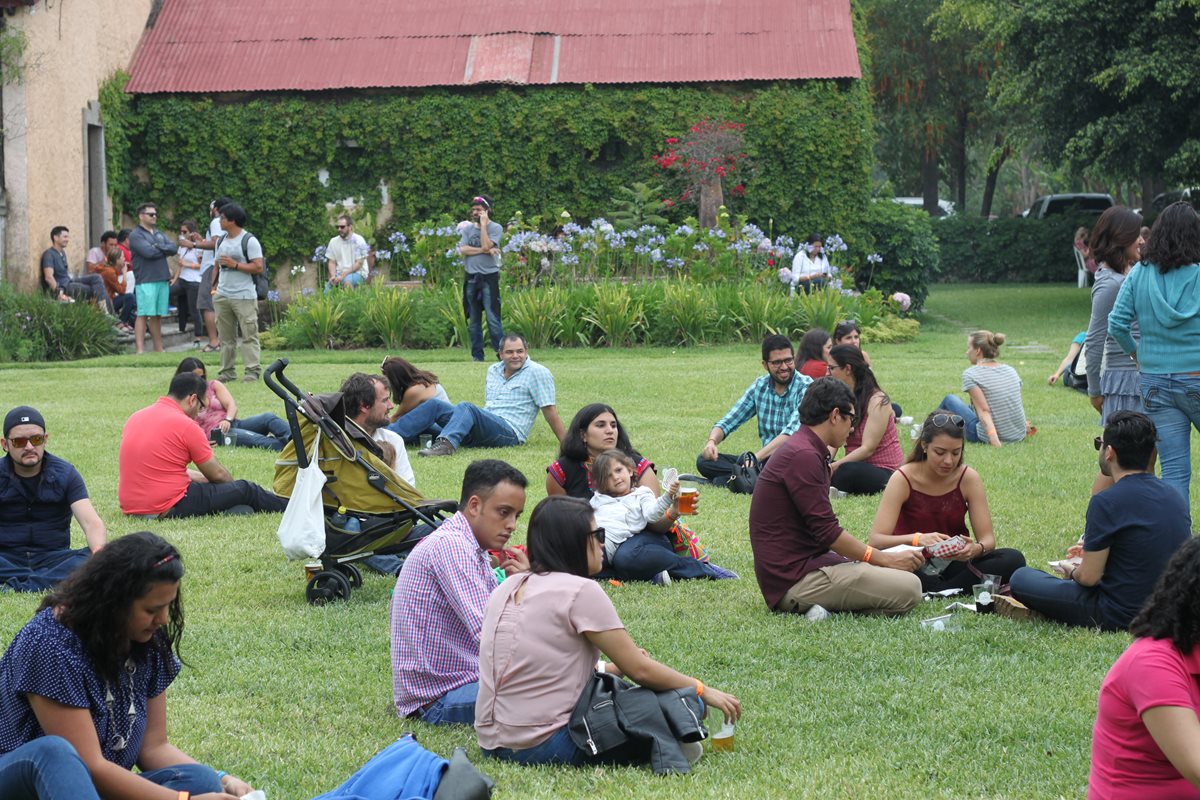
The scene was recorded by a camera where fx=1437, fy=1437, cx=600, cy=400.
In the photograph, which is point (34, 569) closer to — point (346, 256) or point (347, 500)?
point (347, 500)

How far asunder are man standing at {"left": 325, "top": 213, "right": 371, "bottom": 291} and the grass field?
1086cm

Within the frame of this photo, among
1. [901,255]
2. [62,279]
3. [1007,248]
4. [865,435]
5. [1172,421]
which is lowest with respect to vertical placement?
[865,435]

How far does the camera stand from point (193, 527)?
31.7 ft

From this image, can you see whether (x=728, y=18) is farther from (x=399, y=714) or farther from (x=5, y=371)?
(x=399, y=714)

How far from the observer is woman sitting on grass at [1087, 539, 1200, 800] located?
3734 millimetres

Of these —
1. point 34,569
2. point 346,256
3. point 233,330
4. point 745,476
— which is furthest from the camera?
point 346,256

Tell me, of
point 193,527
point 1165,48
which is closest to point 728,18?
point 1165,48

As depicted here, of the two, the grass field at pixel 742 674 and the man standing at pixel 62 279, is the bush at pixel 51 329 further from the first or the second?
the grass field at pixel 742 674

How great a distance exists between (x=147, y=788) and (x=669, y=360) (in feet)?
48.3

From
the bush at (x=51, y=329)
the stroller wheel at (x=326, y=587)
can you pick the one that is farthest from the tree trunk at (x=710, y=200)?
the stroller wheel at (x=326, y=587)

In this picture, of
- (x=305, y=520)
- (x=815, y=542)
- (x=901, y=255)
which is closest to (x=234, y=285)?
(x=305, y=520)

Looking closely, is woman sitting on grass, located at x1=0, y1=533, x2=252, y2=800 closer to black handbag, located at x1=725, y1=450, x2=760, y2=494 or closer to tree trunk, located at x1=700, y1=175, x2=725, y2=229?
black handbag, located at x1=725, y1=450, x2=760, y2=494

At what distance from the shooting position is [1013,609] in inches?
281

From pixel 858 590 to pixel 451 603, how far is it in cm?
239
